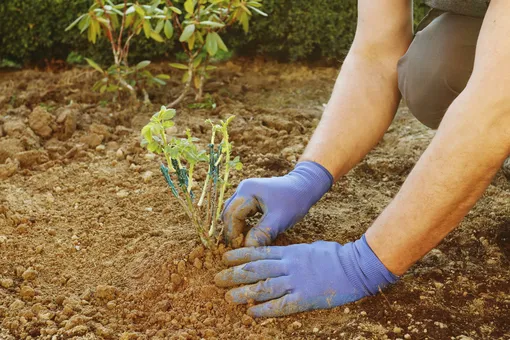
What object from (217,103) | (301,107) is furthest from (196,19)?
(301,107)

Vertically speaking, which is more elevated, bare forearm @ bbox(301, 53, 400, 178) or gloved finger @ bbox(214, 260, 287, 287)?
bare forearm @ bbox(301, 53, 400, 178)

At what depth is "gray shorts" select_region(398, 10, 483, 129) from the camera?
6.86 ft

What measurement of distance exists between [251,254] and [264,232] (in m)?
0.12

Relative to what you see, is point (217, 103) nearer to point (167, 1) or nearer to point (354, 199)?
point (167, 1)

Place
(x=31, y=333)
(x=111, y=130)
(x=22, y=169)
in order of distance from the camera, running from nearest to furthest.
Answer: (x=31, y=333) → (x=22, y=169) → (x=111, y=130)

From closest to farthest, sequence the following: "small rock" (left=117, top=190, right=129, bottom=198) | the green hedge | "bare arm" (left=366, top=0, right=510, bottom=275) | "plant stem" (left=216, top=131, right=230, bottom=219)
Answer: "bare arm" (left=366, top=0, right=510, bottom=275) < "plant stem" (left=216, top=131, right=230, bottom=219) < "small rock" (left=117, top=190, right=129, bottom=198) < the green hedge

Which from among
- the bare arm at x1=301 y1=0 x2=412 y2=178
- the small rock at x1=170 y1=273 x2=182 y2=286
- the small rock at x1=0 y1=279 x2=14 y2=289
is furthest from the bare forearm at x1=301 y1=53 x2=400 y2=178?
the small rock at x1=0 y1=279 x2=14 y2=289

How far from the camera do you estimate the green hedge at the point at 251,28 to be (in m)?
3.80

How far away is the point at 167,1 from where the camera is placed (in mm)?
2965

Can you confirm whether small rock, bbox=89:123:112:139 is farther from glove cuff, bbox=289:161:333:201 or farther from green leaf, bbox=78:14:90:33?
glove cuff, bbox=289:161:333:201

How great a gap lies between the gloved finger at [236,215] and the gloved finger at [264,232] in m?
0.04

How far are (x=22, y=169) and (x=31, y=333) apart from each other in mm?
1065

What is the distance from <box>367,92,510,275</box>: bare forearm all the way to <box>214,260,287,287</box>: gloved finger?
29cm

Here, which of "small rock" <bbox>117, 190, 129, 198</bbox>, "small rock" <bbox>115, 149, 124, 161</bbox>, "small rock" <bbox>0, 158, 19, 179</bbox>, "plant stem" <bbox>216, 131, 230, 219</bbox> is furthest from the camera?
"small rock" <bbox>115, 149, 124, 161</bbox>
